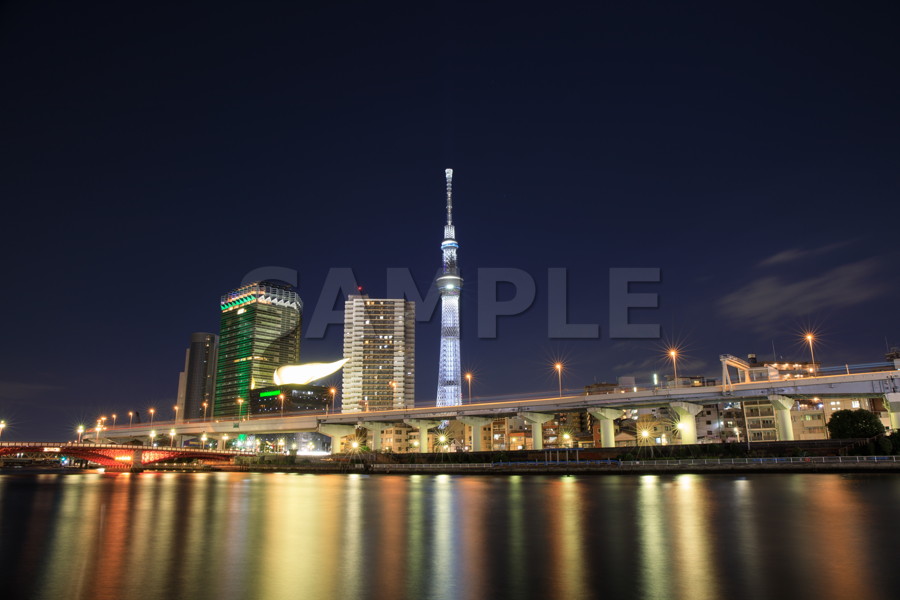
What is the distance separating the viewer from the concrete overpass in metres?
60.1

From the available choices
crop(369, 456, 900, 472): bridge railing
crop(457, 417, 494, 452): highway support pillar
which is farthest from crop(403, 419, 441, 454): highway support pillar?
crop(369, 456, 900, 472): bridge railing

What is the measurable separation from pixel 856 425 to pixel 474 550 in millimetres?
55901

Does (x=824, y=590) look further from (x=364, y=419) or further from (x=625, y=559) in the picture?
(x=364, y=419)

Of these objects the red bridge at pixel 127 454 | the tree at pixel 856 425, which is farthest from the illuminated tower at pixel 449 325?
the tree at pixel 856 425

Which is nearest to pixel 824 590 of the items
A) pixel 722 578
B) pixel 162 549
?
pixel 722 578

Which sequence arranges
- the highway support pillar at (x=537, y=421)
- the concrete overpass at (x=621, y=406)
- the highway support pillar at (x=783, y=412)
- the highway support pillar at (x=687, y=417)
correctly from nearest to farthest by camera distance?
the concrete overpass at (x=621, y=406), the highway support pillar at (x=783, y=412), the highway support pillar at (x=687, y=417), the highway support pillar at (x=537, y=421)

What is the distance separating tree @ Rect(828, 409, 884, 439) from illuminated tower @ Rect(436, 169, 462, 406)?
4092 inches

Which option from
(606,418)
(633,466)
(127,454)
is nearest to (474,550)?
(633,466)

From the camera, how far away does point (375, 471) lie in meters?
80.4

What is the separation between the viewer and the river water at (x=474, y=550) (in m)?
12.0

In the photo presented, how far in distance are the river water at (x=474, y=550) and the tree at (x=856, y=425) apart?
30.8 meters

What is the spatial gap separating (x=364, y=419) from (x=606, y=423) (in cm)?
4020

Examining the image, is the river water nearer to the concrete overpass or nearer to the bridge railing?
the bridge railing

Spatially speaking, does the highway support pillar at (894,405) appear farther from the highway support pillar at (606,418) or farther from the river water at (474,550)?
the river water at (474,550)
